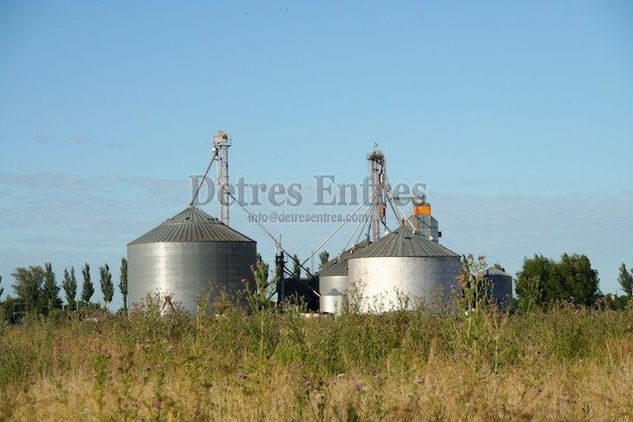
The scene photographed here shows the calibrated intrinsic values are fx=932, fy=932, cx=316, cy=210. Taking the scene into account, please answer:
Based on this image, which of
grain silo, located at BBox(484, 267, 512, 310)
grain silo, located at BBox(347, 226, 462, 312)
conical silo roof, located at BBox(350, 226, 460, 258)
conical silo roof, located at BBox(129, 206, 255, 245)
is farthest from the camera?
grain silo, located at BBox(484, 267, 512, 310)

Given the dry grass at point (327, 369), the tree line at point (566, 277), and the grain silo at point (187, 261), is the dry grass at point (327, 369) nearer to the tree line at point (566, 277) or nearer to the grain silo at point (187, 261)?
the grain silo at point (187, 261)

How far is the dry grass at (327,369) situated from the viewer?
9.09m

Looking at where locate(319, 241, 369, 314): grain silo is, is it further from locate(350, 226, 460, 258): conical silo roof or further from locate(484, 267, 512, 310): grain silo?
locate(484, 267, 512, 310): grain silo

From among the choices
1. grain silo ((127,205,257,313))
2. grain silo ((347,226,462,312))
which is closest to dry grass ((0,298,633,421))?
grain silo ((127,205,257,313))

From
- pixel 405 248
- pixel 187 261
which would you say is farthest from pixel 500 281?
pixel 187 261

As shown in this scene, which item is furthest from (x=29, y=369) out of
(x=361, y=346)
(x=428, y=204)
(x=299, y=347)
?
(x=428, y=204)

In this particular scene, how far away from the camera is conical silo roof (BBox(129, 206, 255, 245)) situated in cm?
5712

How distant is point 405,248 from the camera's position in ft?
198

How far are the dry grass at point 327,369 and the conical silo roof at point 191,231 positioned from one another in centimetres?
3626

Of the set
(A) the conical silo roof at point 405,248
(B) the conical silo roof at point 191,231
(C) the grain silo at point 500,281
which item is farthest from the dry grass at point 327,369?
(C) the grain silo at point 500,281

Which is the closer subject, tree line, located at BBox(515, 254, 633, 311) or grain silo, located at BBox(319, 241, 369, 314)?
grain silo, located at BBox(319, 241, 369, 314)

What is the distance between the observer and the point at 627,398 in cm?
1032

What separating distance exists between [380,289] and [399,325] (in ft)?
142

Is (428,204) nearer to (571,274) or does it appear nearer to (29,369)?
(571,274)
